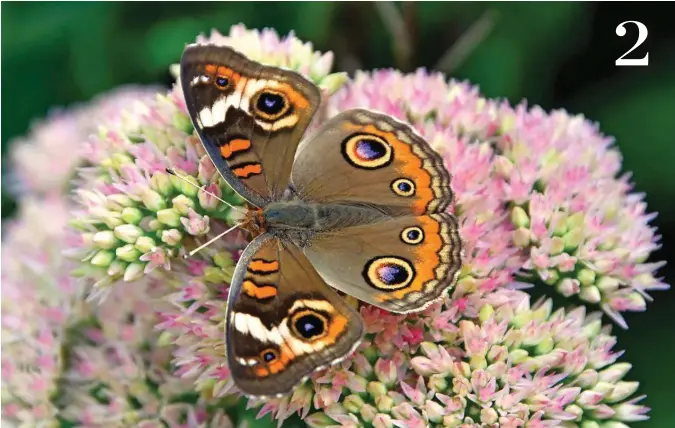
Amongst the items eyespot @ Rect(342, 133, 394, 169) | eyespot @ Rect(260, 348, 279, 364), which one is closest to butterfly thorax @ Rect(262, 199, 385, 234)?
eyespot @ Rect(342, 133, 394, 169)

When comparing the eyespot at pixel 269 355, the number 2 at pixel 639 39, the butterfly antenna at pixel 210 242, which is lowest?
the eyespot at pixel 269 355

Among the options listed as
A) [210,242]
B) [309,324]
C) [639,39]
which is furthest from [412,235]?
[639,39]

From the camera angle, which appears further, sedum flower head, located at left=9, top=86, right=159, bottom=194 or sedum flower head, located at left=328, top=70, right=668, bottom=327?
sedum flower head, located at left=9, top=86, right=159, bottom=194

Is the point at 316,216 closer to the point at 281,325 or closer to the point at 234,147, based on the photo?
the point at 234,147

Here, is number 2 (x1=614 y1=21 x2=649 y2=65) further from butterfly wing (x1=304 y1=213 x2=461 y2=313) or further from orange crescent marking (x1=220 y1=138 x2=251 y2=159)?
orange crescent marking (x1=220 y1=138 x2=251 y2=159)

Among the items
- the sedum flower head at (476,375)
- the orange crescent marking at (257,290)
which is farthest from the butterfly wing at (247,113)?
the sedum flower head at (476,375)

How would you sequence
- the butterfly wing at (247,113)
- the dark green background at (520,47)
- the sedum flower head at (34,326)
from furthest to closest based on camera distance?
the dark green background at (520,47) < the sedum flower head at (34,326) < the butterfly wing at (247,113)

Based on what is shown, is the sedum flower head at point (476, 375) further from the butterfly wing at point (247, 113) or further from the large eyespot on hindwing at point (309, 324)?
the butterfly wing at point (247, 113)

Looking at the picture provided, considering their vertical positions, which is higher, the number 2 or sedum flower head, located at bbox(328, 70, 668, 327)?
the number 2
